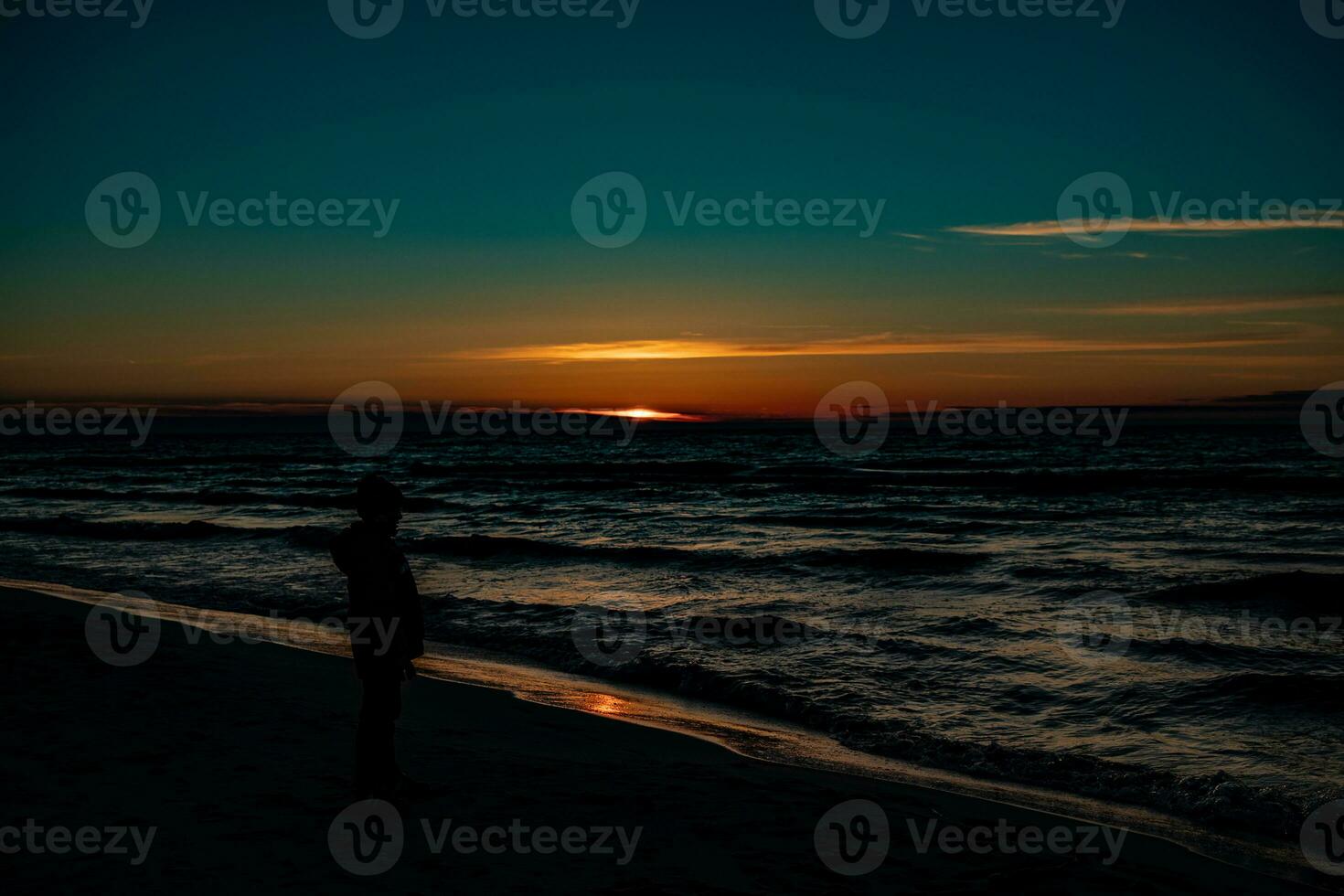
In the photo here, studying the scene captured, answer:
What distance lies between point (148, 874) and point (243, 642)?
7.30 metres

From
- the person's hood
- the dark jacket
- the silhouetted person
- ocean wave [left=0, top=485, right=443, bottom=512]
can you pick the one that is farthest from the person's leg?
ocean wave [left=0, top=485, right=443, bottom=512]

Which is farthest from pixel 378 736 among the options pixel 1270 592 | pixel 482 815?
pixel 1270 592

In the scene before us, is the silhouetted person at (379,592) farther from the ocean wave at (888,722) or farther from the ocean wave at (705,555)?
the ocean wave at (705,555)

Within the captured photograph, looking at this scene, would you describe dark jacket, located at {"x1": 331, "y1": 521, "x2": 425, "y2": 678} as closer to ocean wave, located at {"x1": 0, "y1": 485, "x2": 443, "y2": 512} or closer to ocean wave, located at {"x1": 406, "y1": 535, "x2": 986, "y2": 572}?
ocean wave, located at {"x1": 406, "y1": 535, "x2": 986, "y2": 572}

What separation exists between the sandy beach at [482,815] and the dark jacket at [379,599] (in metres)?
1.01

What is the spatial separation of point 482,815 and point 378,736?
79cm

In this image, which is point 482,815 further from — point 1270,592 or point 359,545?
point 1270,592

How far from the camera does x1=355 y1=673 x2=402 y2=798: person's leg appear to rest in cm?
542

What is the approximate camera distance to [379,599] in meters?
5.30

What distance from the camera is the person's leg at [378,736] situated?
542 centimetres

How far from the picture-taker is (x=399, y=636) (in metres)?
5.29

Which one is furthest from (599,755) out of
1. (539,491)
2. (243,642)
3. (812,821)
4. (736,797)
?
(539,491)

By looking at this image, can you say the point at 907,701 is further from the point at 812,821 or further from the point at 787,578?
the point at 787,578

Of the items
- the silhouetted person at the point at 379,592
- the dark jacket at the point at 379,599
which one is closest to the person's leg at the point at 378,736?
the silhouetted person at the point at 379,592
